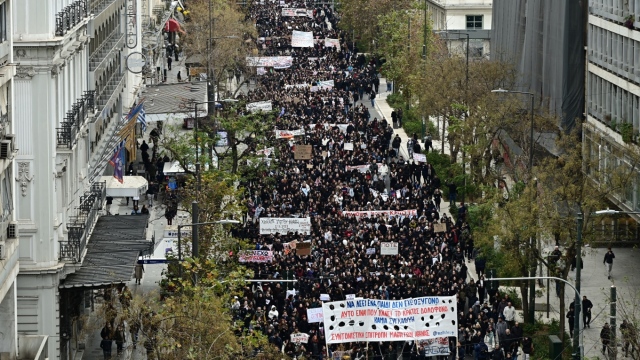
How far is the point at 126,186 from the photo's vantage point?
73.3 meters

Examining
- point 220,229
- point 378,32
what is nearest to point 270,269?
point 220,229

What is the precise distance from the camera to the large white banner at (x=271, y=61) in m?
118

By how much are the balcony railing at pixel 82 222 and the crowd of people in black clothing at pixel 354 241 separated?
5.38 meters

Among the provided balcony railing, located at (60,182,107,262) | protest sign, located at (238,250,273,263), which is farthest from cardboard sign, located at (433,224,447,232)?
balcony railing, located at (60,182,107,262)

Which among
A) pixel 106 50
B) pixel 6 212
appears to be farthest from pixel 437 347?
pixel 106 50

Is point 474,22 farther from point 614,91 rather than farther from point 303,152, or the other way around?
point 614,91

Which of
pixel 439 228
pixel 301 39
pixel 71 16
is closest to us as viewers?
pixel 71 16

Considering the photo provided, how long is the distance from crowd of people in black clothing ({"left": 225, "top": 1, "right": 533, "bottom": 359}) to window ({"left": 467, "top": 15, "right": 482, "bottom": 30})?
31113 millimetres

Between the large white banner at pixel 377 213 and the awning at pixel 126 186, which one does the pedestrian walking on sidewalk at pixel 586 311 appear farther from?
the awning at pixel 126 186

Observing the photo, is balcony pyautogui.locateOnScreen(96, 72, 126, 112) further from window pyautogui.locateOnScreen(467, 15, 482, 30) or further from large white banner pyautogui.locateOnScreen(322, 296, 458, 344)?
window pyautogui.locateOnScreen(467, 15, 482, 30)

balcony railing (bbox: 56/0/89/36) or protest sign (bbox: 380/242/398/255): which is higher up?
balcony railing (bbox: 56/0/89/36)

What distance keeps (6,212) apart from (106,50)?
35.4m

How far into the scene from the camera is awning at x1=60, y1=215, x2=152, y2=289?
53.3 metres

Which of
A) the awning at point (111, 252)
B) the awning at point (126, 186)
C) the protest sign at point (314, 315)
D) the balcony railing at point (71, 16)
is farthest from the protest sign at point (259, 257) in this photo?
the awning at point (126, 186)
